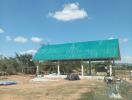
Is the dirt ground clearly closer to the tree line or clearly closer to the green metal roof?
the green metal roof

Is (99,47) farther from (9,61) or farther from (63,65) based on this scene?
(9,61)

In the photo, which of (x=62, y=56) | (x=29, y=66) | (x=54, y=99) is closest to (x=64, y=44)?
(x=62, y=56)

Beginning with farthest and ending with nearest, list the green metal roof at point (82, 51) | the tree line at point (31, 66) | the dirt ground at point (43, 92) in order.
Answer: the tree line at point (31, 66)
the green metal roof at point (82, 51)
the dirt ground at point (43, 92)

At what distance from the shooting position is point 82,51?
3984 centimetres

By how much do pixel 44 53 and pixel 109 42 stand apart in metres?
11.5

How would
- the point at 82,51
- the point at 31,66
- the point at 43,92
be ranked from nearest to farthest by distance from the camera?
the point at 43,92, the point at 82,51, the point at 31,66

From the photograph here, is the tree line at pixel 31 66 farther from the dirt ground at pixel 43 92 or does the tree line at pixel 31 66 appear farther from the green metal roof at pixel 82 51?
the dirt ground at pixel 43 92

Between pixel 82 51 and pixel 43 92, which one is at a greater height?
pixel 82 51

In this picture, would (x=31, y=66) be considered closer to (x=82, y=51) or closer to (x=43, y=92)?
(x=82, y=51)

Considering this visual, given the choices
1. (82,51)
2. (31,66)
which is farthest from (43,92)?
(31,66)

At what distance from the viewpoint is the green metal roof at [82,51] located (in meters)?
36.7

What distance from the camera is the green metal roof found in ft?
120

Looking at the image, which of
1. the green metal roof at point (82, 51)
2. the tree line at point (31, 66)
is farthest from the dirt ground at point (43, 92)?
the tree line at point (31, 66)

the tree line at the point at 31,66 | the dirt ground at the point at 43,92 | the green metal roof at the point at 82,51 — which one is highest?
the green metal roof at the point at 82,51
